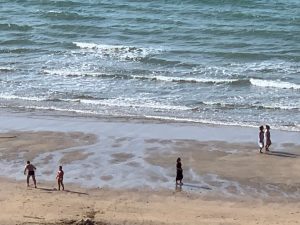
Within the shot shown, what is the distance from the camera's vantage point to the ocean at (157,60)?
34344 mm

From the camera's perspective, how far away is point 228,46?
4441 centimetres

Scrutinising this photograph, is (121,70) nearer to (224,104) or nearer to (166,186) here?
(224,104)

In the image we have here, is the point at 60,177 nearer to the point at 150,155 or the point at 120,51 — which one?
the point at 150,155

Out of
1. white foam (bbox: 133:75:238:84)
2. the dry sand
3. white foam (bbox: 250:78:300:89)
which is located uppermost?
white foam (bbox: 133:75:238:84)

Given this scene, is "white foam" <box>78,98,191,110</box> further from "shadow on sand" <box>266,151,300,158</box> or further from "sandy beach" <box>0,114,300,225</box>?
"shadow on sand" <box>266,151,300,158</box>

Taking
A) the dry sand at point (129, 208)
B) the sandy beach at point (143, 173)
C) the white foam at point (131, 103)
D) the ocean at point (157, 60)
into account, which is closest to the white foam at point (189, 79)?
the ocean at point (157, 60)

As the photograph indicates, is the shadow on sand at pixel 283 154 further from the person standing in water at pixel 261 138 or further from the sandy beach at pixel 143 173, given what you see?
the person standing in water at pixel 261 138

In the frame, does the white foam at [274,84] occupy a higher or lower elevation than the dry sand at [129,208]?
higher

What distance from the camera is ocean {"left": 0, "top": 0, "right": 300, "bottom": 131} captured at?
34.3 meters

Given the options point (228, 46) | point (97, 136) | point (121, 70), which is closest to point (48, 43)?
point (121, 70)

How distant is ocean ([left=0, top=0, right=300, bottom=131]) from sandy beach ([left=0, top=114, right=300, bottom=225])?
2.35m

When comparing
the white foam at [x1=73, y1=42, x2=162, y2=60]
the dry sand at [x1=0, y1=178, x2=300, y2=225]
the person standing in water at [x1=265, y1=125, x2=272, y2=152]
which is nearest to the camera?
the dry sand at [x1=0, y1=178, x2=300, y2=225]

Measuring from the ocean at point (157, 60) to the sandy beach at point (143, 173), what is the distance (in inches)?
92.7

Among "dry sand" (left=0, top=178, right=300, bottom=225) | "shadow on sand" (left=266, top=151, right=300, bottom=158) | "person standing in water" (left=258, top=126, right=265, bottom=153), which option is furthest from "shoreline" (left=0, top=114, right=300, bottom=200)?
"dry sand" (left=0, top=178, right=300, bottom=225)
